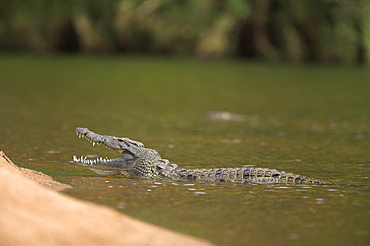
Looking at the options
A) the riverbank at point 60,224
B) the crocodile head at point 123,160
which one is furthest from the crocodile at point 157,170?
the riverbank at point 60,224

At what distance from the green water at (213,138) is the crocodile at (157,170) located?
0.22 m

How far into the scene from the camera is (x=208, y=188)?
31.5ft

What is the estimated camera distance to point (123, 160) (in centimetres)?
1051

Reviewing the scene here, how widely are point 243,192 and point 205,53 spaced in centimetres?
3835

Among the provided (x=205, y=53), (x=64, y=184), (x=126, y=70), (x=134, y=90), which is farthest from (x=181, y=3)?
(x=64, y=184)

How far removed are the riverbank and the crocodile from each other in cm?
328

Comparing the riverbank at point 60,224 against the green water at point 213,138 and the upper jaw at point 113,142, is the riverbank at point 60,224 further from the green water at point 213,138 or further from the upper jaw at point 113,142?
the upper jaw at point 113,142

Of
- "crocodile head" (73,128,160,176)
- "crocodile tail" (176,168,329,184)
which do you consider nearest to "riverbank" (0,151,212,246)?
"crocodile tail" (176,168,329,184)

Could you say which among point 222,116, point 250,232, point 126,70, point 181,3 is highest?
point 181,3

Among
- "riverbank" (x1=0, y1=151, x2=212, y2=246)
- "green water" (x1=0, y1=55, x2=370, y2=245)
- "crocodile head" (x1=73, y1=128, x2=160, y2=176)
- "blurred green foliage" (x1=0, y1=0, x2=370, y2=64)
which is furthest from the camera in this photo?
"blurred green foliage" (x1=0, y1=0, x2=370, y2=64)

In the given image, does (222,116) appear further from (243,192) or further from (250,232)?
(250,232)

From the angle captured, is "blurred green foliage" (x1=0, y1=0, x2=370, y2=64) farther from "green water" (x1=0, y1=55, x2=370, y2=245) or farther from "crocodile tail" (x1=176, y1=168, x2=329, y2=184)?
"crocodile tail" (x1=176, y1=168, x2=329, y2=184)

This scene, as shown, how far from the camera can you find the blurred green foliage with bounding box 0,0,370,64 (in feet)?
148

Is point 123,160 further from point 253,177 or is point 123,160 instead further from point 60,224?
point 60,224
